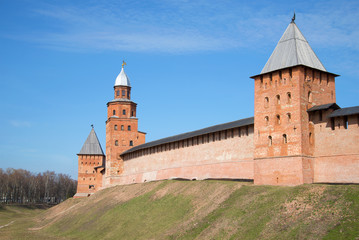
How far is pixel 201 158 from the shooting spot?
102ft

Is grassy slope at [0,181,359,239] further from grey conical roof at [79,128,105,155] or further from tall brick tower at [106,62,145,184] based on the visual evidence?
grey conical roof at [79,128,105,155]

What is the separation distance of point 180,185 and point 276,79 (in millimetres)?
10299

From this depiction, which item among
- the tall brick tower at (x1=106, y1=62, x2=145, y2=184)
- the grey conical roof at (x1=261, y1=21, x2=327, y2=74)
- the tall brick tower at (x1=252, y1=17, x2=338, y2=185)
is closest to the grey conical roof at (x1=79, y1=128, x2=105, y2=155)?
the tall brick tower at (x1=106, y1=62, x2=145, y2=184)

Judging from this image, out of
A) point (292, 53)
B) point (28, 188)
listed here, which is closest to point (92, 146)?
point (28, 188)

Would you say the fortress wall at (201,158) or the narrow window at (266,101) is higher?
the narrow window at (266,101)

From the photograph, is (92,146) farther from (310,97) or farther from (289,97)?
(310,97)

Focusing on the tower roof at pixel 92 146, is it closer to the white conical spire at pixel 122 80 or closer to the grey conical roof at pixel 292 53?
the white conical spire at pixel 122 80

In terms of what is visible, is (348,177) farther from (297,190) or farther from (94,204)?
(94,204)

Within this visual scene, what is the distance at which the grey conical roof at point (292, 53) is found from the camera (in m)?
22.8

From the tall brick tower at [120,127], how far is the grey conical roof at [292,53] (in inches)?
1003

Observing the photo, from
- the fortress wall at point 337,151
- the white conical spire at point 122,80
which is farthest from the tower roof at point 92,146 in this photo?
the fortress wall at point 337,151

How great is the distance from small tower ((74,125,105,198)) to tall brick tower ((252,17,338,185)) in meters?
38.6

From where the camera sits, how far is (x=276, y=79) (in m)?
23.0

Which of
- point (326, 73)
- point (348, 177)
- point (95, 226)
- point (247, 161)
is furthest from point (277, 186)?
point (95, 226)
